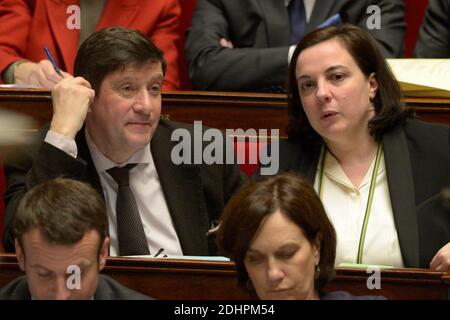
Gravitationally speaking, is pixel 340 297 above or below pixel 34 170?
below

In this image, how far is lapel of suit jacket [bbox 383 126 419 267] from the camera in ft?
3.23

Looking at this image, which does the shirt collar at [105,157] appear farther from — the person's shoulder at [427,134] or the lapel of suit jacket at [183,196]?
the person's shoulder at [427,134]

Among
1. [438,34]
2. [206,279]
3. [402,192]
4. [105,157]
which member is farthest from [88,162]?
[438,34]

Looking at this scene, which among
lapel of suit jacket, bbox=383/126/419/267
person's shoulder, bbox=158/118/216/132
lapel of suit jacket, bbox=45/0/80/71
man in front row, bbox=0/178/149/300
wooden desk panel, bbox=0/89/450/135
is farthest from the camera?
lapel of suit jacket, bbox=45/0/80/71

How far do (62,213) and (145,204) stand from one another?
0.29 meters

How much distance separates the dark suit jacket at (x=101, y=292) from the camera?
778 millimetres

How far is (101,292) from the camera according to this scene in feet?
2.55

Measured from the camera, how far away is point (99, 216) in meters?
0.78

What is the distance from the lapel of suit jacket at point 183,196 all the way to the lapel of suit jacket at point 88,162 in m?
0.07

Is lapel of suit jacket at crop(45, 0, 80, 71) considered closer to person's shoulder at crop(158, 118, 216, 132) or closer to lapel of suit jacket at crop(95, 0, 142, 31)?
lapel of suit jacket at crop(95, 0, 142, 31)

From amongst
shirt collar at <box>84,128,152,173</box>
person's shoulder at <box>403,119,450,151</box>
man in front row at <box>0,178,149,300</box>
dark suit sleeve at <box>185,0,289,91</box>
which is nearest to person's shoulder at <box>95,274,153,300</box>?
man in front row at <box>0,178,149,300</box>

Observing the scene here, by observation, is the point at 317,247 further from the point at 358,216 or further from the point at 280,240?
the point at 358,216

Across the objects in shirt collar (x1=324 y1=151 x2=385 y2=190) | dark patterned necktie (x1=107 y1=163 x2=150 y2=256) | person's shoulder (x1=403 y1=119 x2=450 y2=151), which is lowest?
dark patterned necktie (x1=107 y1=163 x2=150 y2=256)
